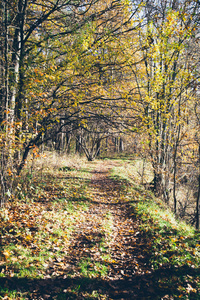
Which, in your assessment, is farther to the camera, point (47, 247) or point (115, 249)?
point (115, 249)

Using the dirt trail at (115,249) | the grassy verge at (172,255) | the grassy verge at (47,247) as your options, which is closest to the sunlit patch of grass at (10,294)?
the grassy verge at (47,247)

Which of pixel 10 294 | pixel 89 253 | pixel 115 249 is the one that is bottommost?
pixel 115 249

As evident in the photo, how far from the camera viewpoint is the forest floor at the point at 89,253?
379 centimetres

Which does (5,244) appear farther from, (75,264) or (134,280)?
(134,280)

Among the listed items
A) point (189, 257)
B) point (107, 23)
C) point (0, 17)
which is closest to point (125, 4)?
point (107, 23)

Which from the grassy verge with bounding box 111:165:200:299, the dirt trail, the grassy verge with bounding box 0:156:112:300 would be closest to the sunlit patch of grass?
the grassy verge with bounding box 0:156:112:300

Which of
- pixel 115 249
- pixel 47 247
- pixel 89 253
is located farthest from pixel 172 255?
pixel 47 247

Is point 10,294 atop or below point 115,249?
atop

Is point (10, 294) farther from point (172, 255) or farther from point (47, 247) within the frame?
point (172, 255)

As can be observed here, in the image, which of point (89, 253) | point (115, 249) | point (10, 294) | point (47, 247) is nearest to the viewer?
point (10, 294)

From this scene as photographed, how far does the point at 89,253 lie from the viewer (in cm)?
497

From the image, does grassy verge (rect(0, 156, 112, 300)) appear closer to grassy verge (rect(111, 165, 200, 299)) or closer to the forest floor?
the forest floor

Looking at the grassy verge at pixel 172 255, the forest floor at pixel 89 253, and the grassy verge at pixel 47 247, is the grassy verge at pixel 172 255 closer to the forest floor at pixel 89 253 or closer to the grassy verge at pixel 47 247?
the forest floor at pixel 89 253

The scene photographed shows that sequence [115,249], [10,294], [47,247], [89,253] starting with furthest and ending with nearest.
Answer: [115,249]
[89,253]
[47,247]
[10,294]
